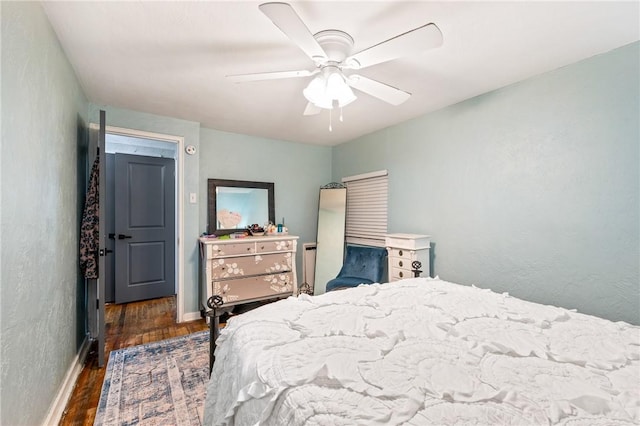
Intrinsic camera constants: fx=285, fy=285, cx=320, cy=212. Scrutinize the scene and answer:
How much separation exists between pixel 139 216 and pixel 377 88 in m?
3.75

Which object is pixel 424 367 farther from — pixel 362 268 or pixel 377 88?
pixel 362 268

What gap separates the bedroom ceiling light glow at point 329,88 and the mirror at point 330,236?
2.36 m

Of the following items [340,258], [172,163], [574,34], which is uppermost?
[574,34]

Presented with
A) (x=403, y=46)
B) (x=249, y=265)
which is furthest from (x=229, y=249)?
(x=403, y=46)

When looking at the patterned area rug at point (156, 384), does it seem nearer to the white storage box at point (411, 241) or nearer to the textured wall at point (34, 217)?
the textured wall at point (34, 217)

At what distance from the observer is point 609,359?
3.29ft

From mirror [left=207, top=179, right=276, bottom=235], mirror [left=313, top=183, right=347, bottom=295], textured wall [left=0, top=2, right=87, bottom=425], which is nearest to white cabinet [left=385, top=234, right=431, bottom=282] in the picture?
mirror [left=313, top=183, right=347, bottom=295]

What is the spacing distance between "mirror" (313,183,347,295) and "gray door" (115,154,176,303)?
223 cm

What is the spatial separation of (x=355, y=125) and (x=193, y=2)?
2.31 m

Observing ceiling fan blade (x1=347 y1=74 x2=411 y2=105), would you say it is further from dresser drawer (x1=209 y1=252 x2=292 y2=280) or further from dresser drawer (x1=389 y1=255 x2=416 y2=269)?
dresser drawer (x1=209 y1=252 x2=292 y2=280)

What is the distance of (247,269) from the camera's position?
3.32 meters

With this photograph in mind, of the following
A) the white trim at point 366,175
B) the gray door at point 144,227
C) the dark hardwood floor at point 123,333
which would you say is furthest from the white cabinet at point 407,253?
the gray door at point 144,227

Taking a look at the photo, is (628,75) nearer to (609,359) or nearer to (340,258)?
(609,359)

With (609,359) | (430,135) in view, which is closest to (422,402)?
(609,359)
